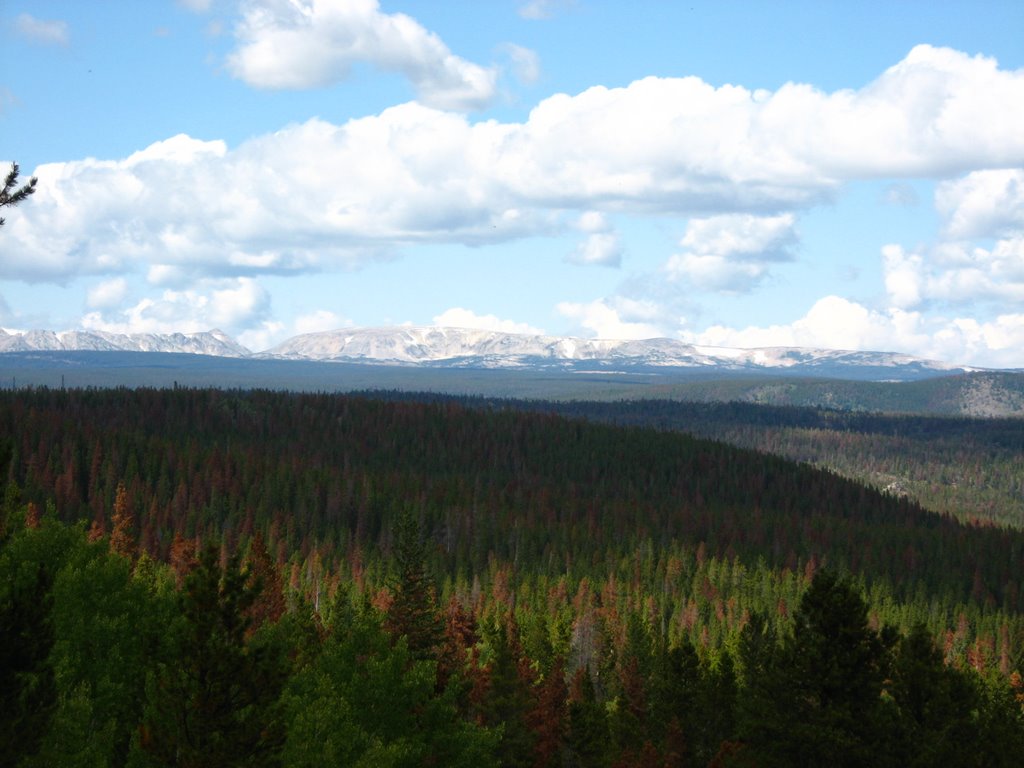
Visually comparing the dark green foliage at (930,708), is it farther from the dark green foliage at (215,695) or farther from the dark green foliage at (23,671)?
the dark green foliage at (23,671)

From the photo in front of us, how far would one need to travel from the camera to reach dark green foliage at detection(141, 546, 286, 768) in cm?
3184

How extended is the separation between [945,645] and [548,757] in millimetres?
107115

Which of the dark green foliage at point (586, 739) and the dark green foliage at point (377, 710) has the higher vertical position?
the dark green foliage at point (377, 710)

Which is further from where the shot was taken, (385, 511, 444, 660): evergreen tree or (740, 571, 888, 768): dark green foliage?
(385, 511, 444, 660): evergreen tree

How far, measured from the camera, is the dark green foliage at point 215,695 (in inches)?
1254

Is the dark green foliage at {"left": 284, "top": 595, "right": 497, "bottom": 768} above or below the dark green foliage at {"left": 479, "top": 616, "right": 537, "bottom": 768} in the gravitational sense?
above

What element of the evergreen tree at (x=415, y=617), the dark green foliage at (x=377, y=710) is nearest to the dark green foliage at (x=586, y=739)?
the evergreen tree at (x=415, y=617)

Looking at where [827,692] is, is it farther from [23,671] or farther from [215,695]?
[23,671]

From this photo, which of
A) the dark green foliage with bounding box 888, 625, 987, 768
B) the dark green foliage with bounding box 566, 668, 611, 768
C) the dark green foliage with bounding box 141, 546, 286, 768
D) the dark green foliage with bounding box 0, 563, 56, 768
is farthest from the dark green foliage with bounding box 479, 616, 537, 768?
the dark green foliage with bounding box 0, 563, 56, 768

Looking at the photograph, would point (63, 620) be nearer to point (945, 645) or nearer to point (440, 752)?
point (440, 752)

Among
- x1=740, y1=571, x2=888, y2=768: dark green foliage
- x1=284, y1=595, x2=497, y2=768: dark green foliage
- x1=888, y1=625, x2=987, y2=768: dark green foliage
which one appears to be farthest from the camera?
x1=888, y1=625, x2=987, y2=768: dark green foliage

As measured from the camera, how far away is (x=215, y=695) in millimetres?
32219

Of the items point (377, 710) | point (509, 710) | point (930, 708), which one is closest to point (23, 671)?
point (377, 710)

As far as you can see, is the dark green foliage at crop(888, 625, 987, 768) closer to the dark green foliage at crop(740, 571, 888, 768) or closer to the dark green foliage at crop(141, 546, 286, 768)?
the dark green foliage at crop(740, 571, 888, 768)
